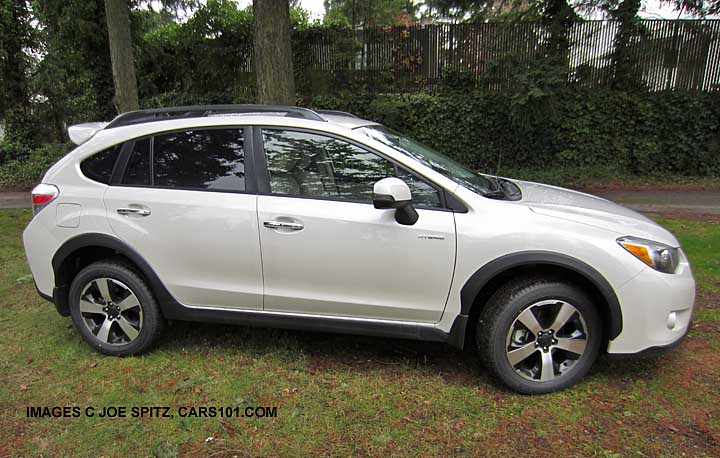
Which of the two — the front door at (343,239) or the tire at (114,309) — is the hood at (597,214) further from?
the tire at (114,309)

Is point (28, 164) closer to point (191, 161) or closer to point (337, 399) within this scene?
point (191, 161)

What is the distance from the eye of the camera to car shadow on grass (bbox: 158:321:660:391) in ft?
11.3

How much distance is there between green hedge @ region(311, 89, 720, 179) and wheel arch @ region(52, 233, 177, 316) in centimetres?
874

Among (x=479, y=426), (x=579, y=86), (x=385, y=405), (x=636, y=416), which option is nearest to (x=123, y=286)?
(x=385, y=405)

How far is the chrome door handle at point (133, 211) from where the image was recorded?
354cm

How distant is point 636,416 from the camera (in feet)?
9.71

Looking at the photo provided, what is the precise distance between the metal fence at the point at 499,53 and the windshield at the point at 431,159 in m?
7.79

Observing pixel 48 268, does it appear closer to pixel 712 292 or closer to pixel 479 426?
pixel 479 426

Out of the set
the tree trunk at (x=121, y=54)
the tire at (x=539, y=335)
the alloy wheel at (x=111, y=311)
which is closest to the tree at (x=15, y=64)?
the tree trunk at (x=121, y=54)

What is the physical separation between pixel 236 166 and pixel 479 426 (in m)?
2.25

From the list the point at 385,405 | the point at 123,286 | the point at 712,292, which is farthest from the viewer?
the point at 712,292

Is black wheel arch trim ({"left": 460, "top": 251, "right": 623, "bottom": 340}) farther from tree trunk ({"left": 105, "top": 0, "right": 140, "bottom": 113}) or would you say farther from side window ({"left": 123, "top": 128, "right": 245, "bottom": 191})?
tree trunk ({"left": 105, "top": 0, "right": 140, "bottom": 113})

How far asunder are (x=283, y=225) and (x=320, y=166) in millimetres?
469

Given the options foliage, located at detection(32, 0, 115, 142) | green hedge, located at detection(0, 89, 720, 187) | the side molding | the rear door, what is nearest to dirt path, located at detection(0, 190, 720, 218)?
green hedge, located at detection(0, 89, 720, 187)
